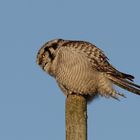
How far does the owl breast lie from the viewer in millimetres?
6430

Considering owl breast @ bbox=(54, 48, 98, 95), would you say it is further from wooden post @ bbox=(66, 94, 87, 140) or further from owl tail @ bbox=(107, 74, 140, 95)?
wooden post @ bbox=(66, 94, 87, 140)

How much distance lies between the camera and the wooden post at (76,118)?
3.40 m

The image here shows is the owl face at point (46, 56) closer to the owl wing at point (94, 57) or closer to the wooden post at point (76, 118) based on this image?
the owl wing at point (94, 57)

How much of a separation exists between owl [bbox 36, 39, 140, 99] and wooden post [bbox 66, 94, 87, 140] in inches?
93.4

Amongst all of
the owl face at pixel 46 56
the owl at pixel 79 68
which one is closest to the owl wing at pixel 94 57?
the owl at pixel 79 68

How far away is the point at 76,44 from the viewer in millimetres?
6695

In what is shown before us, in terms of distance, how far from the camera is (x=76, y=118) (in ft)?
11.8

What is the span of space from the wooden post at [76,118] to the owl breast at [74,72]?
243 cm

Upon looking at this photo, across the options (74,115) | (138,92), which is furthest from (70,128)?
(138,92)

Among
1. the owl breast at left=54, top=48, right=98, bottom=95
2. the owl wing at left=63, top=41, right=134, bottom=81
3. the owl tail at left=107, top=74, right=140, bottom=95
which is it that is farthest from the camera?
the owl wing at left=63, top=41, right=134, bottom=81

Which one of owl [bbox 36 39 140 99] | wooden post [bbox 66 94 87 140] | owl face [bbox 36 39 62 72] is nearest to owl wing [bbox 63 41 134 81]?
owl [bbox 36 39 140 99]

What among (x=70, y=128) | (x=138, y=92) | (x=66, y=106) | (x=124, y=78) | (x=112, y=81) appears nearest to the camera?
(x=70, y=128)

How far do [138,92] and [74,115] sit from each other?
6.20 feet

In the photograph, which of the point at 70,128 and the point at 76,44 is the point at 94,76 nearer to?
the point at 76,44
